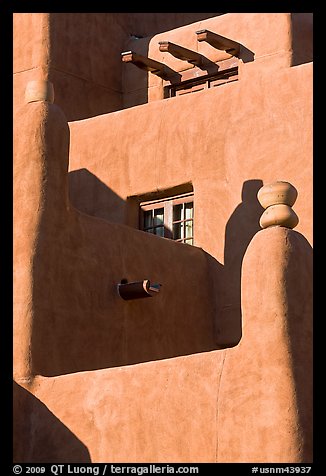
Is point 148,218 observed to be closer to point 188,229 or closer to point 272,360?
point 188,229

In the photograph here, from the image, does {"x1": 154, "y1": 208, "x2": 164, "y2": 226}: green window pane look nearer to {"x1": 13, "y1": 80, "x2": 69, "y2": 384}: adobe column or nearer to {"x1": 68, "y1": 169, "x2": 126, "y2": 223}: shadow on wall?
{"x1": 68, "y1": 169, "x2": 126, "y2": 223}: shadow on wall

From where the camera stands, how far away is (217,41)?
2175cm

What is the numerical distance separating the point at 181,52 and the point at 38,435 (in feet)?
30.6

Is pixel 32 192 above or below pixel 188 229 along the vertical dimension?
below

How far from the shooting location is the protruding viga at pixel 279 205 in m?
13.1

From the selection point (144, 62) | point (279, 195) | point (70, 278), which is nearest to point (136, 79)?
point (144, 62)

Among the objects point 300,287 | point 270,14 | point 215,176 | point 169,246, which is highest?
point 270,14

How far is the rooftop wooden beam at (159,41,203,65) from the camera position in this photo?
73.0ft

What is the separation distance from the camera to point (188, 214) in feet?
65.0

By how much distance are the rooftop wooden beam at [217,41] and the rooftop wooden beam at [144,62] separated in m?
1.65

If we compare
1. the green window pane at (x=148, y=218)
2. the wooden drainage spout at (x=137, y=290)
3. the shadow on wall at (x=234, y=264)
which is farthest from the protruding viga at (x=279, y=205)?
the green window pane at (x=148, y=218)

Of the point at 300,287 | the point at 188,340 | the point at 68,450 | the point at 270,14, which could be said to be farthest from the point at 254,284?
the point at 270,14
